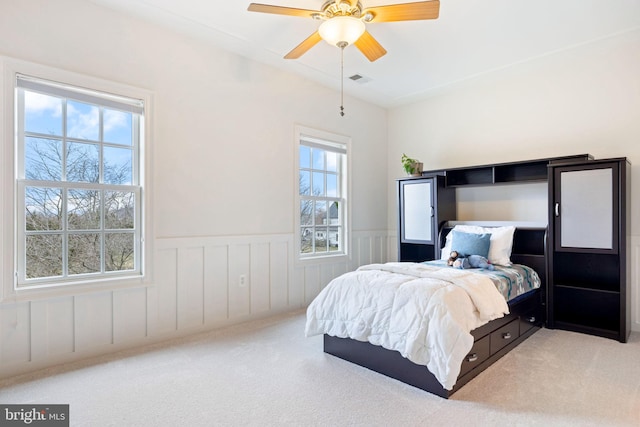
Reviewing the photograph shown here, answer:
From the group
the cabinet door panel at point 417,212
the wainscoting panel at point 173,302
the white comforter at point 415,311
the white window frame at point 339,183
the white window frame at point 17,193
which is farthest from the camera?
the cabinet door panel at point 417,212

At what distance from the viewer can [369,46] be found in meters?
2.87

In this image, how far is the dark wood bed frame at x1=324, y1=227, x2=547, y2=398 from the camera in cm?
229

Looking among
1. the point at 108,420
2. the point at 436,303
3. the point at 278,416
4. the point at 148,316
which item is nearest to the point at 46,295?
the point at 148,316

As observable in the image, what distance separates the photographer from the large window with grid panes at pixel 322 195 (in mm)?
4414

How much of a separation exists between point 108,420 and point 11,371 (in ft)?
3.68

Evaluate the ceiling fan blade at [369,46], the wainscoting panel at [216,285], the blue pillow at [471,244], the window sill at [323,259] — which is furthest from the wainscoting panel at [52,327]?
the blue pillow at [471,244]

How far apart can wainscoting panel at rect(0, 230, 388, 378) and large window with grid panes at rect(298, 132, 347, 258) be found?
24 cm

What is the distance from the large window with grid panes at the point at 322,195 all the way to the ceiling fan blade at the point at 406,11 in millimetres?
1979

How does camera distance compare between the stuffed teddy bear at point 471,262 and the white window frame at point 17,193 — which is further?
the stuffed teddy bear at point 471,262

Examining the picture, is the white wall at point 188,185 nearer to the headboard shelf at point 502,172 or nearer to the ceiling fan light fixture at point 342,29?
the ceiling fan light fixture at point 342,29

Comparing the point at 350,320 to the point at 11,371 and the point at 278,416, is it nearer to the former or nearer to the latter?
the point at 278,416

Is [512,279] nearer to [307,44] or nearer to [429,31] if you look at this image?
[429,31]

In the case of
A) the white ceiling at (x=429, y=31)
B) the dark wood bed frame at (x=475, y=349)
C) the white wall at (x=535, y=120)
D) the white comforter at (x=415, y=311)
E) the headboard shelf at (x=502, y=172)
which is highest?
the white ceiling at (x=429, y=31)

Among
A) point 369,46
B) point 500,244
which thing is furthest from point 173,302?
point 500,244
